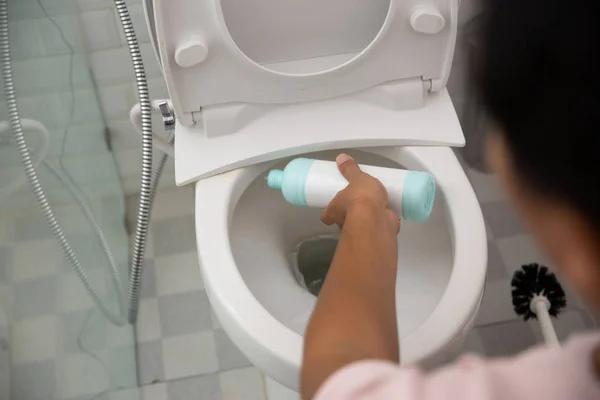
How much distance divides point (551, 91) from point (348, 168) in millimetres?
461

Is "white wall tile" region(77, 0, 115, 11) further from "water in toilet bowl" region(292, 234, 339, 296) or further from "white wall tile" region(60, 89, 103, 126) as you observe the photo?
"water in toilet bowl" region(292, 234, 339, 296)

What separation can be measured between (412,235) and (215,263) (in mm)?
300

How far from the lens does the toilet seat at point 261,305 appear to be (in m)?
0.61

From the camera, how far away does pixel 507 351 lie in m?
1.02

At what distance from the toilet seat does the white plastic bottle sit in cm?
6

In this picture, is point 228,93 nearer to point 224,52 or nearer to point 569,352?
point 224,52

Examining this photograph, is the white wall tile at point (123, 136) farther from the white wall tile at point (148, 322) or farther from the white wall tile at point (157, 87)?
the white wall tile at point (148, 322)

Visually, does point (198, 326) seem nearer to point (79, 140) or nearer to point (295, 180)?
point (79, 140)

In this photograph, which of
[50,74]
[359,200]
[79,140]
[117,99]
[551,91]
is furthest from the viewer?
[117,99]

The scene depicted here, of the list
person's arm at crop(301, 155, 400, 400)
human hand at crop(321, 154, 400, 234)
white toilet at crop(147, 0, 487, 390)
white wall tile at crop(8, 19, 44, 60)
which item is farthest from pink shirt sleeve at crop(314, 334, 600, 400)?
white wall tile at crop(8, 19, 44, 60)

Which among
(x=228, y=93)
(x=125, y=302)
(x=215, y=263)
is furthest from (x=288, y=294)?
(x=125, y=302)

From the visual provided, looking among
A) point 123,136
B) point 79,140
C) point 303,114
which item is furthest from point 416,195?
point 123,136

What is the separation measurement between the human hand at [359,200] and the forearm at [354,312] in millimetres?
52

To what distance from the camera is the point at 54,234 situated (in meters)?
0.77
